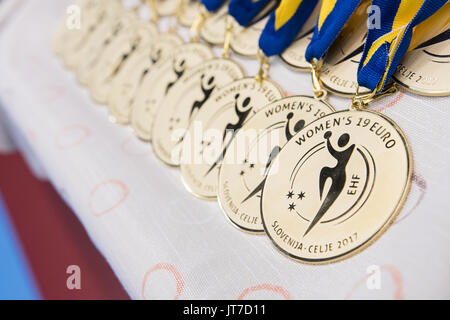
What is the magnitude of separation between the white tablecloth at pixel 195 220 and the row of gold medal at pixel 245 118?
2 centimetres

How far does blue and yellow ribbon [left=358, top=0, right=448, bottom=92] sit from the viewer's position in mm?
360

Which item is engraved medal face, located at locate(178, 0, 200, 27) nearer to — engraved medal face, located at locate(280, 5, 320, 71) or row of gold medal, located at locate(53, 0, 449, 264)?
row of gold medal, located at locate(53, 0, 449, 264)

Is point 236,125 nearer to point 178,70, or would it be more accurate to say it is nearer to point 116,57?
point 178,70

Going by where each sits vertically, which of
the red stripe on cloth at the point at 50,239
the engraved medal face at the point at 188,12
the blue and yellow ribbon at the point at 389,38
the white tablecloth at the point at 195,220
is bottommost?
the red stripe on cloth at the point at 50,239

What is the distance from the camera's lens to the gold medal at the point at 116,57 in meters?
0.69

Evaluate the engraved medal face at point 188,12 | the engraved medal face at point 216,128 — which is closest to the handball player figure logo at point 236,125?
the engraved medal face at point 216,128

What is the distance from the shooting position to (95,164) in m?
0.57

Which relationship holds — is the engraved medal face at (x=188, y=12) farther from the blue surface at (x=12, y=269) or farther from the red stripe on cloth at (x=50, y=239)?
the blue surface at (x=12, y=269)

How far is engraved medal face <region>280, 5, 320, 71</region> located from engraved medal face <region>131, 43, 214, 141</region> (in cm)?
13

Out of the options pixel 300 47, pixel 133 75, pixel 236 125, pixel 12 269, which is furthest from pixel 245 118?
pixel 12 269

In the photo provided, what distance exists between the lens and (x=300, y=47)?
480mm

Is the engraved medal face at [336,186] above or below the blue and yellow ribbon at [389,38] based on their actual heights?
below

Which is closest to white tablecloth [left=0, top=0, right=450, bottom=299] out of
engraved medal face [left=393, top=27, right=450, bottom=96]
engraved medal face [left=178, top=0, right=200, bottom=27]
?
engraved medal face [left=393, top=27, right=450, bottom=96]

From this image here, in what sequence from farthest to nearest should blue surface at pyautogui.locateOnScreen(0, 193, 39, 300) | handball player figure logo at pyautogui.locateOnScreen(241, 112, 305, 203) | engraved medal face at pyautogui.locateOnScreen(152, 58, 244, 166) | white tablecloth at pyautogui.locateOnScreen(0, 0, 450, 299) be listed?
blue surface at pyautogui.locateOnScreen(0, 193, 39, 300)
engraved medal face at pyautogui.locateOnScreen(152, 58, 244, 166)
handball player figure logo at pyautogui.locateOnScreen(241, 112, 305, 203)
white tablecloth at pyautogui.locateOnScreen(0, 0, 450, 299)
